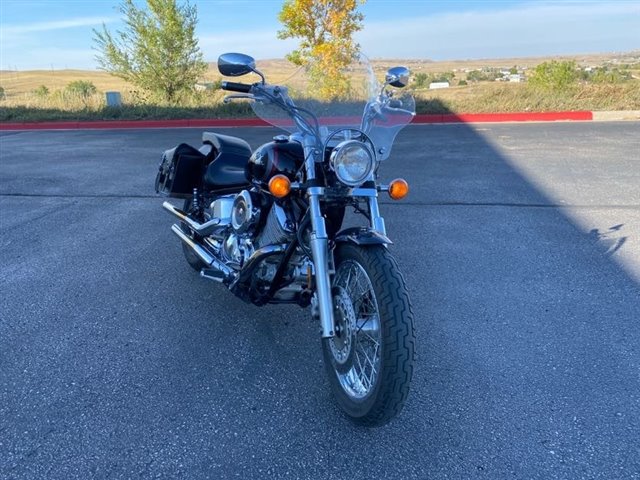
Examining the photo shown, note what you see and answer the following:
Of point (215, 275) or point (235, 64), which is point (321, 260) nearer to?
point (235, 64)

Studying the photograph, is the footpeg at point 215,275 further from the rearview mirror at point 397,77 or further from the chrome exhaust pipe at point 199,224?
the rearview mirror at point 397,77

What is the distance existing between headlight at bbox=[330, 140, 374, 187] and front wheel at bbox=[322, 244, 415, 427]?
32 centimetres

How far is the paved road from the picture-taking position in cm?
235

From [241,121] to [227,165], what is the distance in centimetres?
1046

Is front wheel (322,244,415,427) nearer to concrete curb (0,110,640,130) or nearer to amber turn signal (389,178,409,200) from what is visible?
amber turn signal (389,178,409,200)

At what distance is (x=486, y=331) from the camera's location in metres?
3.41

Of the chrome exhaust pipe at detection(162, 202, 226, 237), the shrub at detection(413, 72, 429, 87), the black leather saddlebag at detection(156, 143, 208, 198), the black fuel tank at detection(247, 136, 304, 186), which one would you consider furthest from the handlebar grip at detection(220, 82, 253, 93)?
the shrub at detection(413, 72, 429, 87)

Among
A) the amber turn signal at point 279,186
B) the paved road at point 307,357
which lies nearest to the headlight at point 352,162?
the amber turn signal at point 279,186

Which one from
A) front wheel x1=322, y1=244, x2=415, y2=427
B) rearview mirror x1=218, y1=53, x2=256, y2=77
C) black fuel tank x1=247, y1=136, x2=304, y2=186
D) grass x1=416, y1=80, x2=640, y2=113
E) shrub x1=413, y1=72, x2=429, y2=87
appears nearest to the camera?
front wheel x1=322, y1=244, x2=415, y2=427

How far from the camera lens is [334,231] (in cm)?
303

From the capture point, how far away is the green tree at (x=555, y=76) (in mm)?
15734

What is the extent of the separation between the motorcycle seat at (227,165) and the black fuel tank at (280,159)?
2.62 feet

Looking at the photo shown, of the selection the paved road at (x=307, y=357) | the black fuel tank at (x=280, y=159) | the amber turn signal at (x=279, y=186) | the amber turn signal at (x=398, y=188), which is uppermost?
the black fuel tank at (x=280, y=159)

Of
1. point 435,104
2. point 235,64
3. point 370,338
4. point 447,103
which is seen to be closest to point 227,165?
point 235,64
